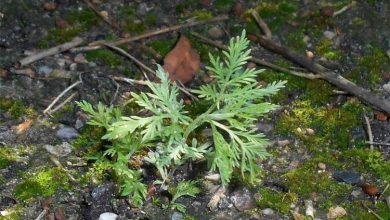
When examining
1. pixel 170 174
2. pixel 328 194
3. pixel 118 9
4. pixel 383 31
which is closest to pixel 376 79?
pixel 383 31

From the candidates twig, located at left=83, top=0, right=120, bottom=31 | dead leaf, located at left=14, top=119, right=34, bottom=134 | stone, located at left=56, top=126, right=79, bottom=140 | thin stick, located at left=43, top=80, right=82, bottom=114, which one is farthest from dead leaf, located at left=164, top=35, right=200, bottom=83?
dead leaf, located at left=14, top=119, right=34, bottom=134

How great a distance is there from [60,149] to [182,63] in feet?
3.53

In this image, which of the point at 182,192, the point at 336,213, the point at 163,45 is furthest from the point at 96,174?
the point at 336,213

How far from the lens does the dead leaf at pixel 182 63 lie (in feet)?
14.4

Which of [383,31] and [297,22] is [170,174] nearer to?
[297,22]

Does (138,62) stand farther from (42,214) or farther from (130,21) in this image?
(42,214)

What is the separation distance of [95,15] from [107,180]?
159 cm

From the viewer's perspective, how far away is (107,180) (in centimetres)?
374

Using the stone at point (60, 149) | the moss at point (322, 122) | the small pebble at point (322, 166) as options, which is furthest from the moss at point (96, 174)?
the small pebble at point (322, 166)

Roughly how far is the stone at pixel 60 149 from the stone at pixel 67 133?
0.21ft

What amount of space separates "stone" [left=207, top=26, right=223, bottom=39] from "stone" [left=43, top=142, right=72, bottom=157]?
1443 mm

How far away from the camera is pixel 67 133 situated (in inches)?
157

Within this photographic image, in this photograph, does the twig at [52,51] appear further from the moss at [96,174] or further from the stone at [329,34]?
the stone at [329,34]

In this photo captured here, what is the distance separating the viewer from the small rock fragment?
12.0 feet
